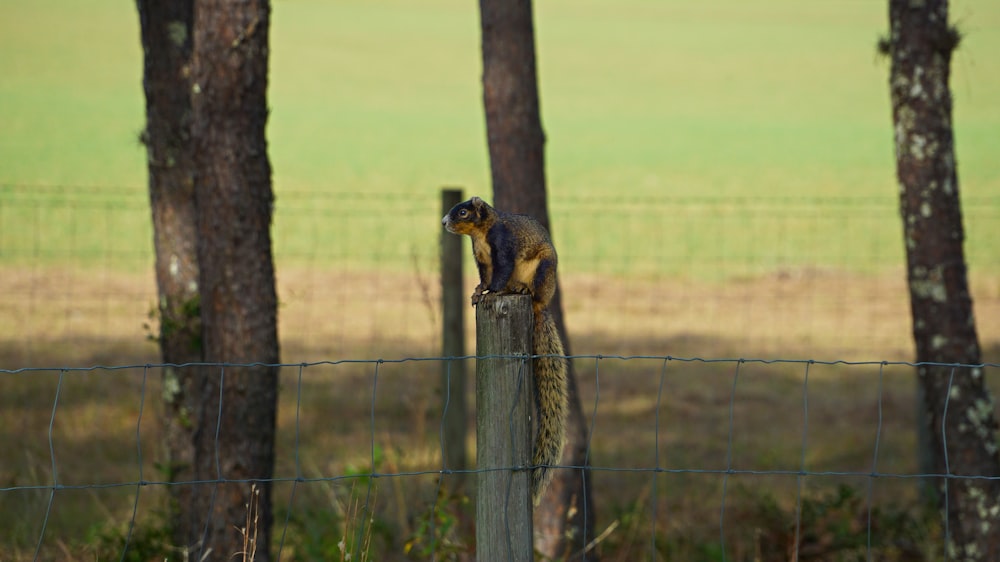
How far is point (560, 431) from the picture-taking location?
13.1 ft

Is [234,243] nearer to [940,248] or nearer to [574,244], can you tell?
[940,248]

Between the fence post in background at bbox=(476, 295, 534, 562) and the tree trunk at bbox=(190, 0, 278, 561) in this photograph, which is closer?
the fence post in background at bbox=(476, 295, 534, 562)

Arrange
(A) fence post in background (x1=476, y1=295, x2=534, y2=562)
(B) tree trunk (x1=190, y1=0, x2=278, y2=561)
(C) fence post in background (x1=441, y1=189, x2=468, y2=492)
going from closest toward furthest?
(A) fence post in background (x1=476, y1=295, x2=534, y2=562) < (B) tree trunk (x1=190, y1=0, x2=278, y2=561) < (C) fence post in background (x1=441, y1=189, x2=468, y2=492)

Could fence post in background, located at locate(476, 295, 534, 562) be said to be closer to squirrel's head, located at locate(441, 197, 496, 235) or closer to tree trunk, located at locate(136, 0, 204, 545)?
squirrel's head, located at locate(441, 197, 496, 235)

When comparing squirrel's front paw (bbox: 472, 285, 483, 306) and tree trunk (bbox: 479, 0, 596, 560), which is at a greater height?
tree trunk (bbox: 479, 0, 596, 560)

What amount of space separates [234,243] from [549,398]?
2.31m

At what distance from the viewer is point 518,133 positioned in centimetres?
674

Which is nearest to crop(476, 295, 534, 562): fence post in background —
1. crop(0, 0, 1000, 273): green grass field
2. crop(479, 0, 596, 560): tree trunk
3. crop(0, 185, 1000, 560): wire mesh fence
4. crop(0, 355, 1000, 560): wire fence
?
crop(0, 355, 1000, 560): wire fence

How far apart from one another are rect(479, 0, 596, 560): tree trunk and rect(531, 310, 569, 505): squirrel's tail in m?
2.55

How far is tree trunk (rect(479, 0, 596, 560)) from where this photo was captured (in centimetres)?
664

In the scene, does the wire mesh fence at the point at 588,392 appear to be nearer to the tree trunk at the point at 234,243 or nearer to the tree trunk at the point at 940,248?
the tree trunk at the point at 234,243

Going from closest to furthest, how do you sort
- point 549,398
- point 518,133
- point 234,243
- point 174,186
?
point 549,398
point 234,243
point 518,133
point 174,186

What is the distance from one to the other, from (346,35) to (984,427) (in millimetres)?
47848

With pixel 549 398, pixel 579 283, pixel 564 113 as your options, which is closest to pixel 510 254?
pixel 549 398
